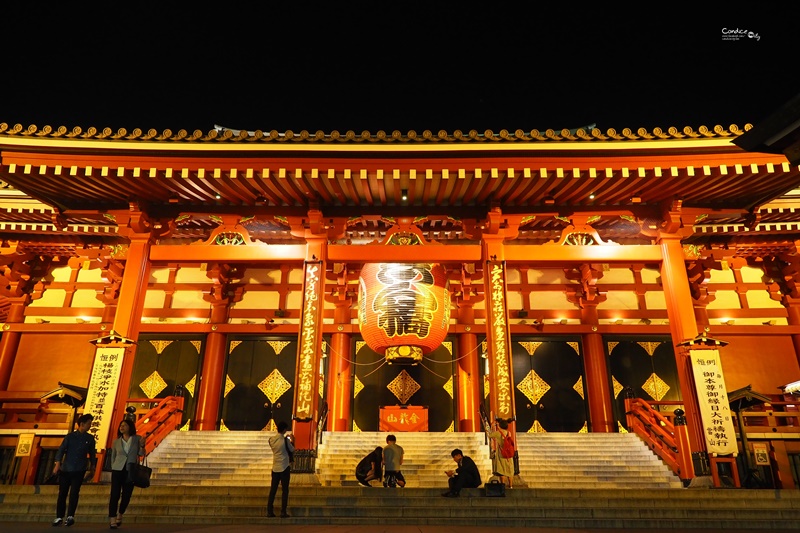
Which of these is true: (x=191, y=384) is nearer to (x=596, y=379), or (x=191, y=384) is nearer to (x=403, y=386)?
(x=403, y=386)

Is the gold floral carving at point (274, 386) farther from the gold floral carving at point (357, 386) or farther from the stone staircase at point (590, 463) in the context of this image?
the stone staircase at point (590, 463)

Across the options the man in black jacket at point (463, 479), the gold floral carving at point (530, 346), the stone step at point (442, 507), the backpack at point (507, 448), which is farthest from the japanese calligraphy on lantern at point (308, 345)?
the gold floral carving at point (530, 346)

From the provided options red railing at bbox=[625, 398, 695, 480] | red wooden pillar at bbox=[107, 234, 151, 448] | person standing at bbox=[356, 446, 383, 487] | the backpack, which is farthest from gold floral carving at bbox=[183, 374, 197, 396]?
red railing at bbox=[625, 398, 695, 480]

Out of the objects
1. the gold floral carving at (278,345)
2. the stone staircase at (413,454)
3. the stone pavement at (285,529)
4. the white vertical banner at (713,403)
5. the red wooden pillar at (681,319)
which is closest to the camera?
the stone pavement at (285,529)

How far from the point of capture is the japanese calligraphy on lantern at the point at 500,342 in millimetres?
8633

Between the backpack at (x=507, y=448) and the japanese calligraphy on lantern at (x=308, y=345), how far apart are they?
3.21 meters

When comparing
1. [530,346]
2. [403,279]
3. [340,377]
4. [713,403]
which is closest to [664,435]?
[713,403]

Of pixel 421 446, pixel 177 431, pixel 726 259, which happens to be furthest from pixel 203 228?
pixel 726 259

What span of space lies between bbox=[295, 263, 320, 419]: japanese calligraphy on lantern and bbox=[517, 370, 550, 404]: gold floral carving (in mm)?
6466

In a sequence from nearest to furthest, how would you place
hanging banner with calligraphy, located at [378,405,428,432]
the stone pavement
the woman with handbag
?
the stone pavement < the woman with handbag < hanging banner with calligraphy, located at [378,405,428,432]

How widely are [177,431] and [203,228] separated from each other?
460 cm

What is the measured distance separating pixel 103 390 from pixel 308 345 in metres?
3.41

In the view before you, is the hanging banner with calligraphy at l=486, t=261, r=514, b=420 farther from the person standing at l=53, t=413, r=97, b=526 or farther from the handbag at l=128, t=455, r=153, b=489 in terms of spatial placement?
the person standing at l=53, t=413, r=97, b=526

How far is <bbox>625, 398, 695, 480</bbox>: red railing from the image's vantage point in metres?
8.73
